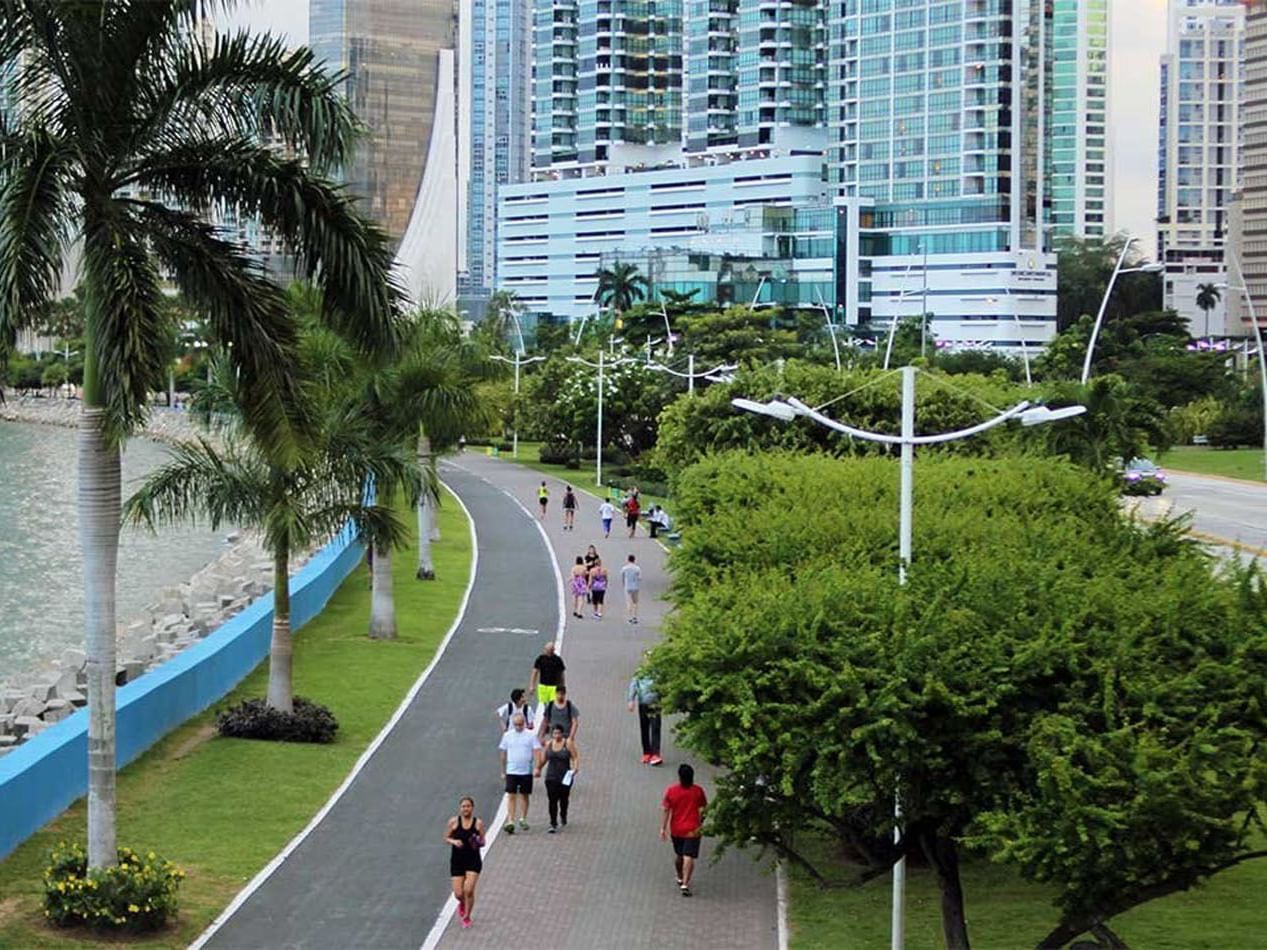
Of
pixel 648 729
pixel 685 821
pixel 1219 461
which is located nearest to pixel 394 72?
pixel 1219 461

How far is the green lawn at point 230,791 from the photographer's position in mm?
19500

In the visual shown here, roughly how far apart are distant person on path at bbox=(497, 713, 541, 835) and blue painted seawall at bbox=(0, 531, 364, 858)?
4.77 m

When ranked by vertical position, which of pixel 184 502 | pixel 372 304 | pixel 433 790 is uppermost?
pixel 372 304

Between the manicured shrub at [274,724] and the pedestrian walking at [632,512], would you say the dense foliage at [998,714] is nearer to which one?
the manicured shrub at [274,724]

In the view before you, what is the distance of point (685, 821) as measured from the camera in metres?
20.3

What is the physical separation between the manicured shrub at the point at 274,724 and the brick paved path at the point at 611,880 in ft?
7.51

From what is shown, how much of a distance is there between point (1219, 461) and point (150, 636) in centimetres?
6555

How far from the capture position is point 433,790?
2502cm

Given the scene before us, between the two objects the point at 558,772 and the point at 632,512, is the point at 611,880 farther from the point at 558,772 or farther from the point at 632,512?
the point at 632,512

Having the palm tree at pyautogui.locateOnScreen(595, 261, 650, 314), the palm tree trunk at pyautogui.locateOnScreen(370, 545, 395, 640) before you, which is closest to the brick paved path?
the palm tree trunk at pyautogui.locateOnScreen(370, 545, 395, 640)

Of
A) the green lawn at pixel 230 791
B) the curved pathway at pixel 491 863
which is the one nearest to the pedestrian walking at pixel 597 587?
the green lawn at pixel 230 791

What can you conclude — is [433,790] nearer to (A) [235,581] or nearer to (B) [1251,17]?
(A) [235,581]

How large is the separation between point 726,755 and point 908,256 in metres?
161

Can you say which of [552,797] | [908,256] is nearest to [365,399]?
[552,797]
